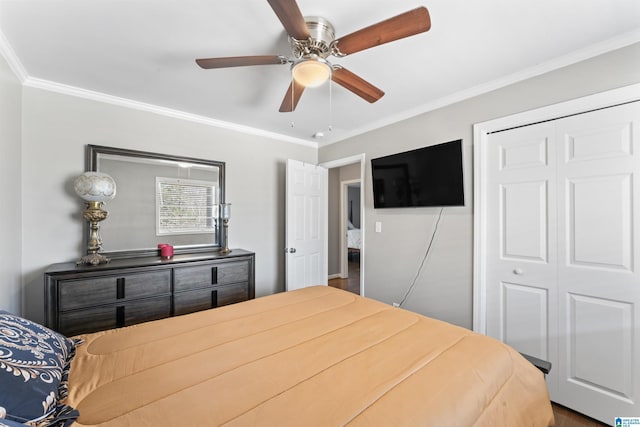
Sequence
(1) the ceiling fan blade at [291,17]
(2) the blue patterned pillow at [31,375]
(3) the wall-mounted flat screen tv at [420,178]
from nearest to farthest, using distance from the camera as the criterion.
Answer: (2) the blue patterned pillow at [31,375] < (1) the ceiling fan blade at [291,17] < (3) the wall-mounted flat screen tv at [420,178]

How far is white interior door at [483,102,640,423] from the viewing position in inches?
66.1

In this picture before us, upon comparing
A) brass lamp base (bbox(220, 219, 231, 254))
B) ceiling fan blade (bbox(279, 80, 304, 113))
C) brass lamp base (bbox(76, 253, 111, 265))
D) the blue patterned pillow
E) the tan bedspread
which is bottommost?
the tan bedspread

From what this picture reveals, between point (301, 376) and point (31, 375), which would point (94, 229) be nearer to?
point (31, 375)

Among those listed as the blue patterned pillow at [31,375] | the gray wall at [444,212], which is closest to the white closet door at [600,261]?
the gray wall at [444,212]

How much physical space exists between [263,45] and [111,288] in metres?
2.22

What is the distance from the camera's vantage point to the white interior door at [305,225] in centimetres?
340

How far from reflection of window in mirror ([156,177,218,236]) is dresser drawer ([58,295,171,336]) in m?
0.78

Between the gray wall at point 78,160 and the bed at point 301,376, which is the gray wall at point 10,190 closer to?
the gray wall at point 78,160

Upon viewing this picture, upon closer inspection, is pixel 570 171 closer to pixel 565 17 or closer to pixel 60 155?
pixel 565 17

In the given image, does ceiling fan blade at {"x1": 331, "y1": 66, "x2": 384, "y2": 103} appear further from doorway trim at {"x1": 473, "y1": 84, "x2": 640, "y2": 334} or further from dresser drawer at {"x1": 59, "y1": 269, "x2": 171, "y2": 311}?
dresser drawer at {"x1": 59, "y1": 269, "x2": 171, "y2": 311}

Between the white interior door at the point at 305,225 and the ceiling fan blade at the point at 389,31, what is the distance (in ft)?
6.84

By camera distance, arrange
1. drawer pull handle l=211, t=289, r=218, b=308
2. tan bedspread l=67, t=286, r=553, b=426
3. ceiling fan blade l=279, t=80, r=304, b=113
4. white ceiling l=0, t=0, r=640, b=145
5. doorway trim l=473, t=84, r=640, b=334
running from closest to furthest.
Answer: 1. tan bedspread l=67, t=286, r=553, b=426
2. white ceiling l=0, t=0, r=640, b=145
3. ceiling fan blade l=279, t=80, r=304, b=113
4. doorway trim l=473, t=84, r=640, b=334
5. drawer pull handle l=211, t=289, r=218, b=308

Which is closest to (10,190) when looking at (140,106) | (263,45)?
(140,106)

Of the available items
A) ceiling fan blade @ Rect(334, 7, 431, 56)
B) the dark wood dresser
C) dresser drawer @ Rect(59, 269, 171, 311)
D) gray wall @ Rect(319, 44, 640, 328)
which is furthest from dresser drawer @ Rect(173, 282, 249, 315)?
ceiling fan blade @ Rect(334, 7, 431, 56)
